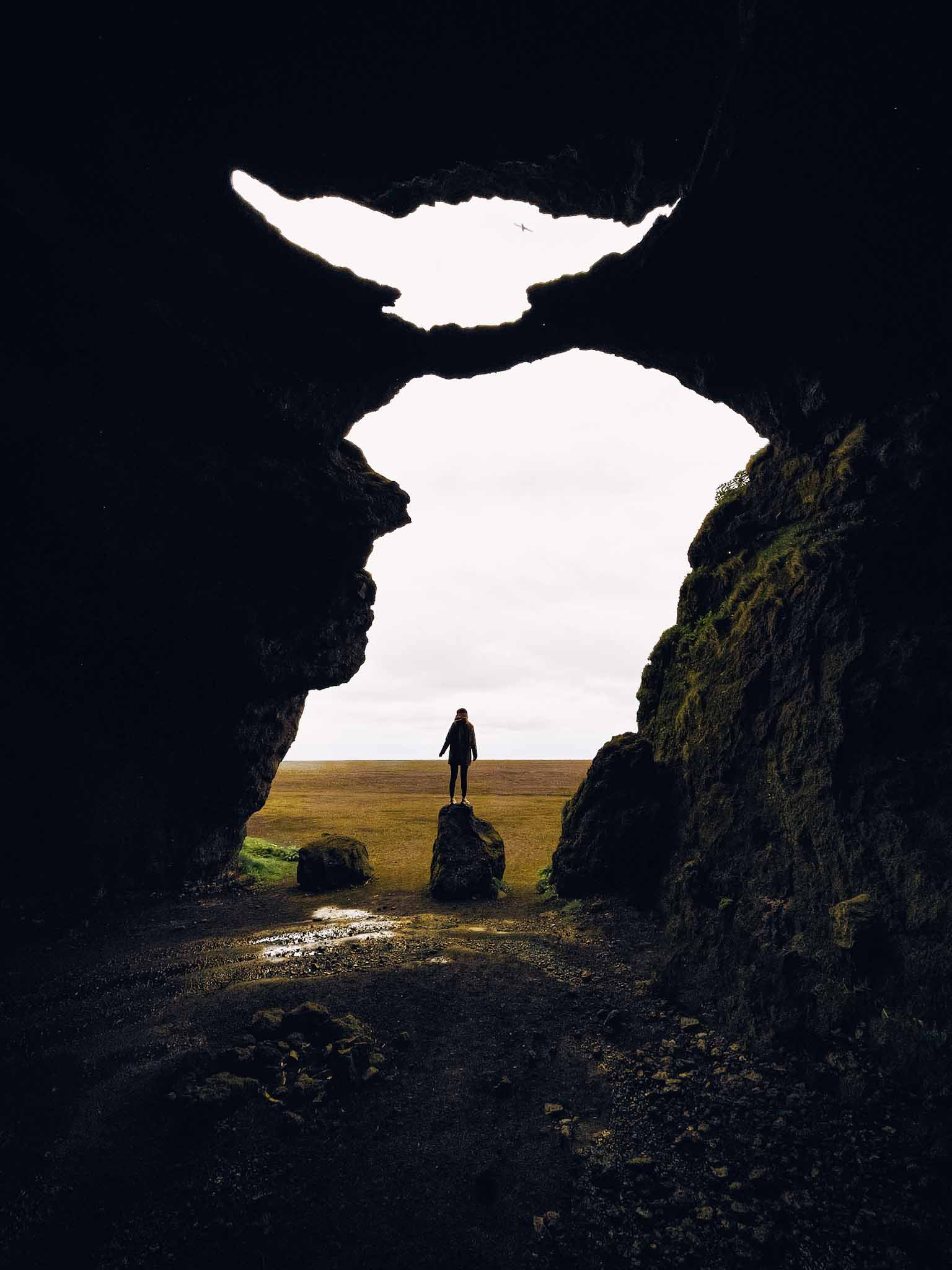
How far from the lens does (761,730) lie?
26.0 feet

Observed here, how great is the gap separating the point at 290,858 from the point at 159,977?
8.47 m

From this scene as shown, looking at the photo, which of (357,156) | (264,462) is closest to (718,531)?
(264,462)

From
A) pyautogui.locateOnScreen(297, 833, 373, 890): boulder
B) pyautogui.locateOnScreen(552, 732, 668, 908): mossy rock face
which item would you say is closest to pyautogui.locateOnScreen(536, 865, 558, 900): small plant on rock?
pyautogui.locateOnScreen(552, 732, 668, 908): mossy rock face

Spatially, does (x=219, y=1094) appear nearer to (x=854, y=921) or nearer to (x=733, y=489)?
(x=854, y=921)

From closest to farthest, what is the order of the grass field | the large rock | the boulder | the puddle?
the puddle, the large rock, the boulder, the grass field

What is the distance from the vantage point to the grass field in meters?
14.7

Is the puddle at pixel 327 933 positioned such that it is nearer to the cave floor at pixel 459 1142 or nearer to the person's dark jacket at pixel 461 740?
the cave floor at pixel 459 1142

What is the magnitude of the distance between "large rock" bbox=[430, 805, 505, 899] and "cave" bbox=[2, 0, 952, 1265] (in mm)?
1992

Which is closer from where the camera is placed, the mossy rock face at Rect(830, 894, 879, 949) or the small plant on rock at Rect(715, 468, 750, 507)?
the mossy rock face at Rect(830, 894, 879, 949)

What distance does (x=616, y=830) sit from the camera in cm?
1043

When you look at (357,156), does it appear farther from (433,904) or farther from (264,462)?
(433,904)

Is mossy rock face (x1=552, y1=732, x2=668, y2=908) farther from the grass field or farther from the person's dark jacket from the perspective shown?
the person's dark jacket

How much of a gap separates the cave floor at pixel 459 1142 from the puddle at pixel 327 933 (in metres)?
1.26

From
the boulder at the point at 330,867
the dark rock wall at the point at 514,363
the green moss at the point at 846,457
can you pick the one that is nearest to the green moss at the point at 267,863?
the dark rock wall at the point at 514,363
